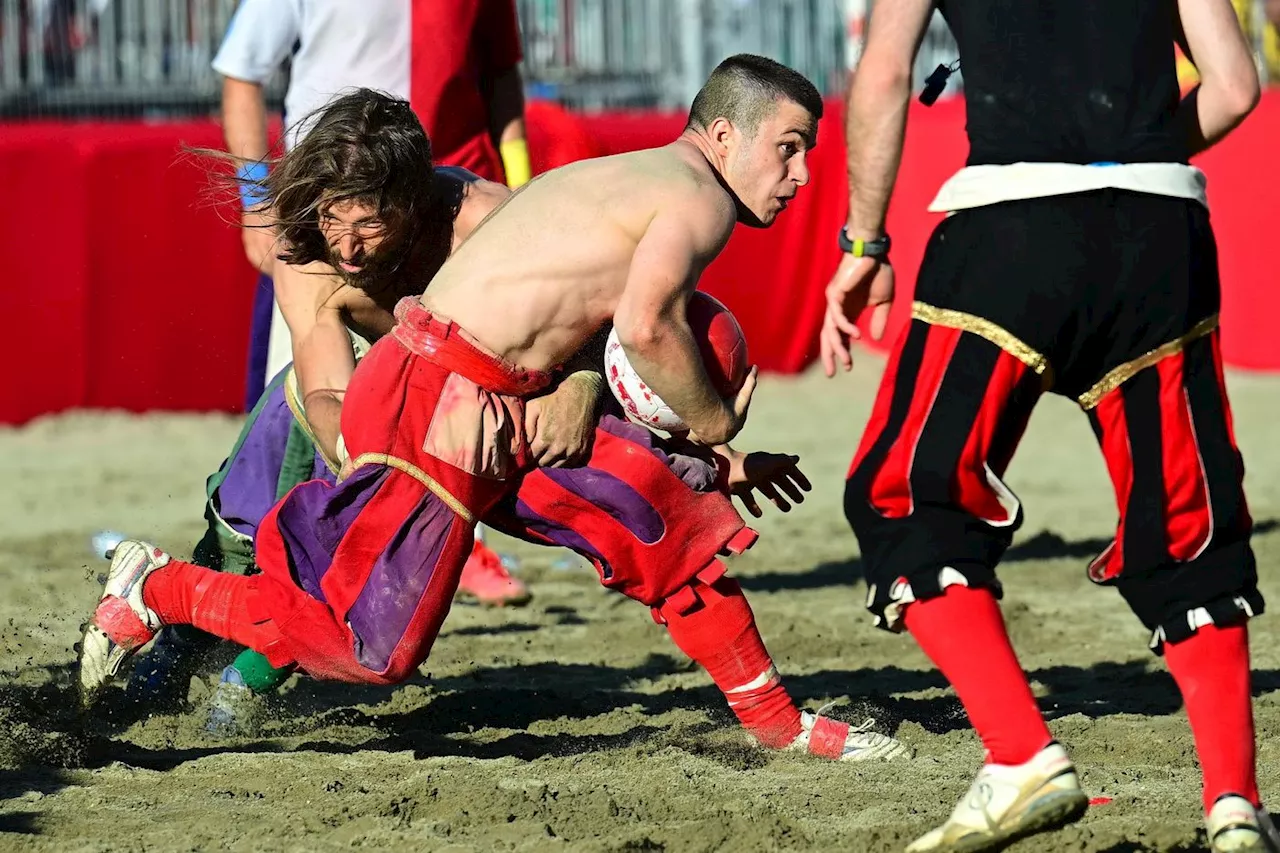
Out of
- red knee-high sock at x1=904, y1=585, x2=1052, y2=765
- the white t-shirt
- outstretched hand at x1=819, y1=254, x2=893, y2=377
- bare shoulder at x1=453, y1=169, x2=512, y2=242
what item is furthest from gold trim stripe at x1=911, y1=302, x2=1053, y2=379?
the white t-shirt

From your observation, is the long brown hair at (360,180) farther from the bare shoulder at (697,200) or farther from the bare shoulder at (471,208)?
the bare shoulder at (697,200)

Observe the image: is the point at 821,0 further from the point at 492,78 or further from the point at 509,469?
the point at 509,469

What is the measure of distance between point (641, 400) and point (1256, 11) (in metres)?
9.73

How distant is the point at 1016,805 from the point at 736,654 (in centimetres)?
111

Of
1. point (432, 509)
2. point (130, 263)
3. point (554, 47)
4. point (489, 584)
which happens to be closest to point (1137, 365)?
point (432, 509)

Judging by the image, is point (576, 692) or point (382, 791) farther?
point (576, 692)

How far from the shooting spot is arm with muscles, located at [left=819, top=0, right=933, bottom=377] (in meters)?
3.14

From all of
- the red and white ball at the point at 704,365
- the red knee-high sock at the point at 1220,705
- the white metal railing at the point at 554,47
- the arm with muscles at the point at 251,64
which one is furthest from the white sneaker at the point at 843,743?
the white metal railing at the point at 554,47

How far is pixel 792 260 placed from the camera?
11.4 m

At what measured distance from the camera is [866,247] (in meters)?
3.28

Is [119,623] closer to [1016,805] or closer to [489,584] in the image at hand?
[1016,805]

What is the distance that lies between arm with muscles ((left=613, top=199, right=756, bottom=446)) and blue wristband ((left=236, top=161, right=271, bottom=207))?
0.88 meters

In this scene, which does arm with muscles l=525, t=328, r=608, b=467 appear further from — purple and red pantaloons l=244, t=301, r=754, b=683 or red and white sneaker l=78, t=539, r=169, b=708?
red and white sneaker l=78, t=539, r=169, b=708

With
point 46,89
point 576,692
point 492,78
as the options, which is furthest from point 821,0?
point 576,692
